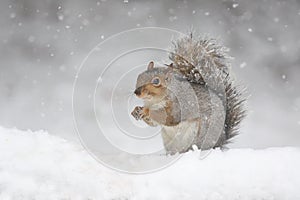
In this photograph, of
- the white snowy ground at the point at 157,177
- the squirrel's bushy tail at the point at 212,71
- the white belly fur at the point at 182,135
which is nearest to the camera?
the white snowy ground at the point at 157,177

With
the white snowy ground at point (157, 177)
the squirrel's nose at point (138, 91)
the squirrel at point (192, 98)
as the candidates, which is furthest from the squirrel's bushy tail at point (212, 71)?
the white snowy ground at point (157, 177)

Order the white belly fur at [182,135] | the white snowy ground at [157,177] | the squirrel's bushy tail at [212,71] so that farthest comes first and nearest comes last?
the squirrel's bushy tail at [212,71] → the white belly fur at [182,135] → the white snowy ground at [157,177]

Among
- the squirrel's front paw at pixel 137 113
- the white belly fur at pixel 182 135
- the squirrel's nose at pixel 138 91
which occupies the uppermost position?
the squirrel's nose at pixel 138 91

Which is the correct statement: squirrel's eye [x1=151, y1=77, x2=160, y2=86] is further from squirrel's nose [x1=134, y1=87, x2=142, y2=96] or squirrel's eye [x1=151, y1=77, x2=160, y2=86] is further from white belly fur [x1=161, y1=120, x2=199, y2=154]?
white belly fur [x1=161, y1=120, x2=199, y2=154]

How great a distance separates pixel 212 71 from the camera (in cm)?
192

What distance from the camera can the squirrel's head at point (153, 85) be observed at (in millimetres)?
1802

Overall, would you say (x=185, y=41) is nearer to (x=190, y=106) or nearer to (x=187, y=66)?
(x=187, y=66)

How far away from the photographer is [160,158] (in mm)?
1435

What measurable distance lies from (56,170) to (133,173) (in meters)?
0.23

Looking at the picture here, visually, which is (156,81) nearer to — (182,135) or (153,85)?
(153,85)

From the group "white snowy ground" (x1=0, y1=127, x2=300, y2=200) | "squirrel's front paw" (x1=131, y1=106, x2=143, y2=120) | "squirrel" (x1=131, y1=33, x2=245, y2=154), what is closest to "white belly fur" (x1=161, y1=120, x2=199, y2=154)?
"squirrel" (x1=131, y1=33, x2=245, y2=154)

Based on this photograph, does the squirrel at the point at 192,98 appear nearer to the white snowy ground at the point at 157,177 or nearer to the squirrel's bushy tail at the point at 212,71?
the squirrel's bushy tail at the point at 212,71

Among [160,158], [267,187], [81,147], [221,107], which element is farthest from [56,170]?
[221,107]

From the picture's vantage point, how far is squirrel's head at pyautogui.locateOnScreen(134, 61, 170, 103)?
1802mm
